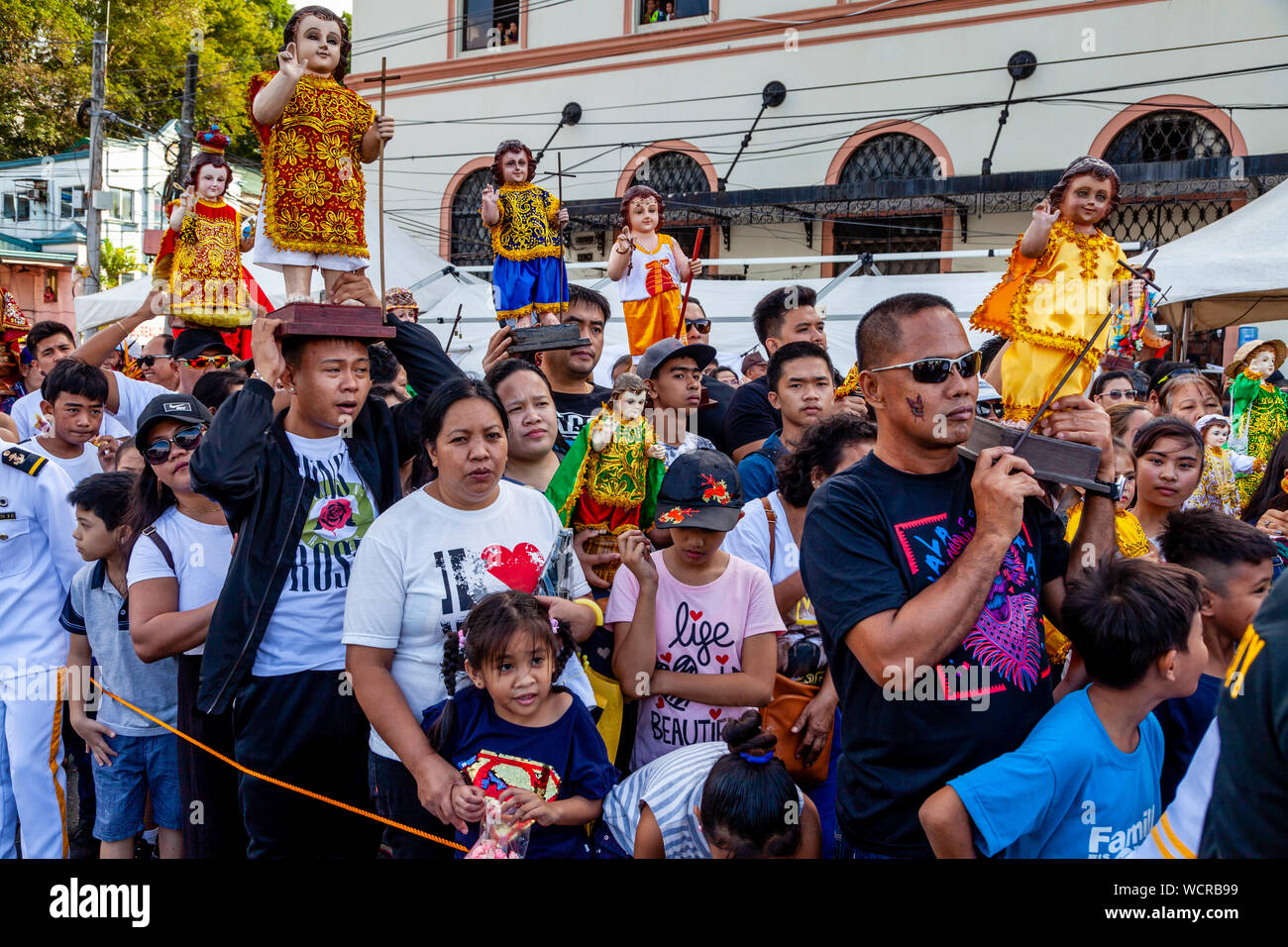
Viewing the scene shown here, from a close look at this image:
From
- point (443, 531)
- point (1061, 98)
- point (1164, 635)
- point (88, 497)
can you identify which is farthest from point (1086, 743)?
point (1061, 98)

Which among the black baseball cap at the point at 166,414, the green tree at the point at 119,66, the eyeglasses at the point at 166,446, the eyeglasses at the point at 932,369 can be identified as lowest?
the eyeglasses at the point at 166,446

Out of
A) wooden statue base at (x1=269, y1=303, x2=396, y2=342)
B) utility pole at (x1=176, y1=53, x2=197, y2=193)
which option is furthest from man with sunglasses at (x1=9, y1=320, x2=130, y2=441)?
utility pole at (x1=176, y1=53, x2=197, y2=193)

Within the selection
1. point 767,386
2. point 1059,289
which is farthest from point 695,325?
point 1059,289

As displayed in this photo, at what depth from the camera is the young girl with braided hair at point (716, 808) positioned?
9.33ft

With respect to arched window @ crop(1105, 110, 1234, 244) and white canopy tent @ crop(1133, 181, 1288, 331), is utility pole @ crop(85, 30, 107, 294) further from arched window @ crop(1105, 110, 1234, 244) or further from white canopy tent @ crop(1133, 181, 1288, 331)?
white canopy tent @ crop(1133, 181, 1288, 331)

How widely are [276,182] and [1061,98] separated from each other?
14.7m

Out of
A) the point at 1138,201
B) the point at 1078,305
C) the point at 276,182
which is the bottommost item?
the point at 1078,305

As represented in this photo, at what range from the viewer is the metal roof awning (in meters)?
13.4

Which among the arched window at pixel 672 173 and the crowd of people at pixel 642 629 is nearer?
the crowd of people at pixel 642 629

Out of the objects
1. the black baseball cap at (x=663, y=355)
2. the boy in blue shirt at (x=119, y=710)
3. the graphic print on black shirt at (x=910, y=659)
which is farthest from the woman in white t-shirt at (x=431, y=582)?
the black baseball cap at (x=663, y=355)

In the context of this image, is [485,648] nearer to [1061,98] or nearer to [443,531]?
[443,531]

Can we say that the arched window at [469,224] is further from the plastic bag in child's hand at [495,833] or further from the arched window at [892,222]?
the plastic bag in child's hand at [495,833]

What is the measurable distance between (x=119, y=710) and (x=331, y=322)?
199cm
